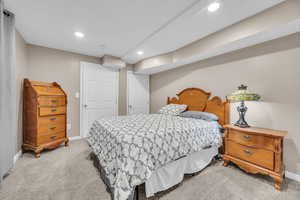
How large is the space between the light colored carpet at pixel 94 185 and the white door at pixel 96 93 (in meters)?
1.58

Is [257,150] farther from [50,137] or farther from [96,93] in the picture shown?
[96,93]

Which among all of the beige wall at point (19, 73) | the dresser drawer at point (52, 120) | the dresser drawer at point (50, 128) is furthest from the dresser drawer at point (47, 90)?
the dresser drawer at point (50, 128)

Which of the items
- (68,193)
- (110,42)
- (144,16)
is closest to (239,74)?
(144,16)

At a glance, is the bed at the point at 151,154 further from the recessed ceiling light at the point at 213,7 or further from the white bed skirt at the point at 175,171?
the recessed ceiling light at the point at 213,7

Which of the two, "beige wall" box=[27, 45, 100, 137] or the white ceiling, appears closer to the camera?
the white ceiling

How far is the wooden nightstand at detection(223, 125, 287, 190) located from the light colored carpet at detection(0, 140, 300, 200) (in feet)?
0.54

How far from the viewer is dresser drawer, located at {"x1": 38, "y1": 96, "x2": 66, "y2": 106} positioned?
2321 millimetres

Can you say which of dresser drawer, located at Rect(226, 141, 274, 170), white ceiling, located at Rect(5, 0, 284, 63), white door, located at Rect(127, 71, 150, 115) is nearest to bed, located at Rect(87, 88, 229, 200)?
dresser drawer, located at Rect(226, 141, 274, 170)

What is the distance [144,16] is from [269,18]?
1.67 m

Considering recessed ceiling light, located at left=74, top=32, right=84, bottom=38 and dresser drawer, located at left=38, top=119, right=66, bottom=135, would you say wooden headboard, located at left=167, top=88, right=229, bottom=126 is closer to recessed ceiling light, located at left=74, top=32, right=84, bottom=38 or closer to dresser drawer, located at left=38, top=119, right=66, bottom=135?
recessed ceiling light, located at left=74, top=32, right=84, bottom=38

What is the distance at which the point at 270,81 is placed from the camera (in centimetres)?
193

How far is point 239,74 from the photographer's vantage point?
2.28 meters

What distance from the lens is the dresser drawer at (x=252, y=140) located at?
160cm

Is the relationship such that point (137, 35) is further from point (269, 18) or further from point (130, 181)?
point (130, 181)
